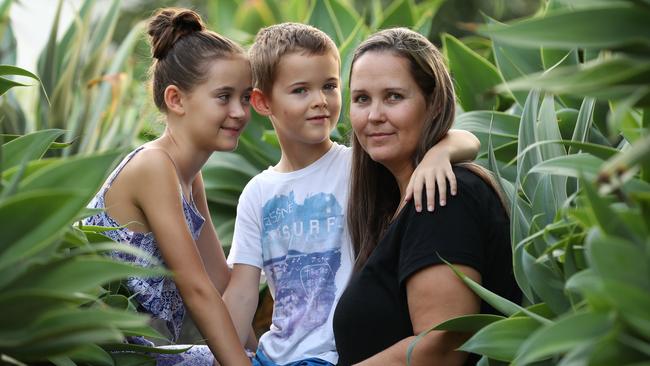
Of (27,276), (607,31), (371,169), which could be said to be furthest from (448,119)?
(27,276)

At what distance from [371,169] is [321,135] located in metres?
0.24

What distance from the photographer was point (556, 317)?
214 cm

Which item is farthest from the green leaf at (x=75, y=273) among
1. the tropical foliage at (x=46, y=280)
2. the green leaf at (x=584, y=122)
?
the green leaf at (x=584, y=122)

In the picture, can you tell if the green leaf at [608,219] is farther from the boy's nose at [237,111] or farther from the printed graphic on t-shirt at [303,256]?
the boy's nose at [237,111]

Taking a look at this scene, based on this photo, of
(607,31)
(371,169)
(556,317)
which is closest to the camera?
(607,31)

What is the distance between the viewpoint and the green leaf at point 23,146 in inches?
83.8

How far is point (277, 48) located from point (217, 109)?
29 centimetres

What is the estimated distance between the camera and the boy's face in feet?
10.6

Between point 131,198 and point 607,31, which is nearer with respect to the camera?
point 607,31

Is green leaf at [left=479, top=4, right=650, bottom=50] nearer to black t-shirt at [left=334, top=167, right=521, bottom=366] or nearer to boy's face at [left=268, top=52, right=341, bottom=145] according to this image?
black t-shirt at [left=334, top=167, right=521, bottom=366]

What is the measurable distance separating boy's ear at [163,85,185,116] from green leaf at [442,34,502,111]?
51.4 inches

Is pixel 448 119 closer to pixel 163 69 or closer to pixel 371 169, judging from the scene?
pixel 371 169

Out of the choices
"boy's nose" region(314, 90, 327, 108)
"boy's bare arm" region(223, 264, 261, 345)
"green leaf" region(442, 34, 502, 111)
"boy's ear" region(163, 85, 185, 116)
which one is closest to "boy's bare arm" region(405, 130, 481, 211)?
"boy's nose" region(314, 90, 327, 108)

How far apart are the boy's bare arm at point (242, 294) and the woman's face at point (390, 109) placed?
655 mm
